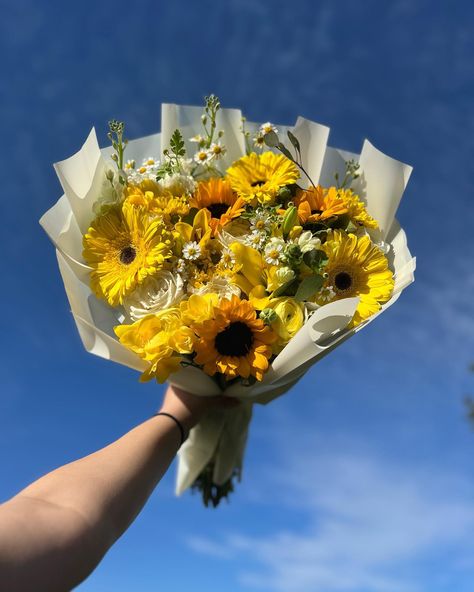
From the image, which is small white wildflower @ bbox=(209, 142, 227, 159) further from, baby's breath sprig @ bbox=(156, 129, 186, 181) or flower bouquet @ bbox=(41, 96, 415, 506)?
baby's breath sprig @ bbox=(156, 129, 186, 181)

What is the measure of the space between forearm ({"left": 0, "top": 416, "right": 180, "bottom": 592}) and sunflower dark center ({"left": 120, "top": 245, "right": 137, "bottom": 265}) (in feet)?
1.85

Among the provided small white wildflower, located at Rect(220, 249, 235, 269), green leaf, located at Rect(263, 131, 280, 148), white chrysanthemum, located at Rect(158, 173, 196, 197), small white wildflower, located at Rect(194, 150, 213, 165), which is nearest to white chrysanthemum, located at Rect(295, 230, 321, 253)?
small white wildflower, located at Rect(220, 249, 235, 269)

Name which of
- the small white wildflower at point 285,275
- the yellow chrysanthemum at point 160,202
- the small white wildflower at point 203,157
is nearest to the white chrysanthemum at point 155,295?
the yellow chrysanthemum at point 160,202

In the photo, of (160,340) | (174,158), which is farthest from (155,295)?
(174,158)

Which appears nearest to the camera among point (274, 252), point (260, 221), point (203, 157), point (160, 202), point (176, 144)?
point (274, 252)

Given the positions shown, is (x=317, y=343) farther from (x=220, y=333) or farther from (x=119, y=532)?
(x=119, y=532)

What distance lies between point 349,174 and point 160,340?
3.65 feet

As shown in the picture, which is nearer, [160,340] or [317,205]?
[160,340]

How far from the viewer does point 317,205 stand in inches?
76.8

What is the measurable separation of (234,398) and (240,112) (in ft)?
3.89

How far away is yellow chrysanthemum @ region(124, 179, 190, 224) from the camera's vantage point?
1.96 meters

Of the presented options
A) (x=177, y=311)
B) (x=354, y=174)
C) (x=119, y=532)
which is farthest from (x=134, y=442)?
(x=354, y=174)

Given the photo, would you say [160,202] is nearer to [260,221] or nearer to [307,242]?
[260,221]

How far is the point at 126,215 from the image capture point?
195 centimetres
